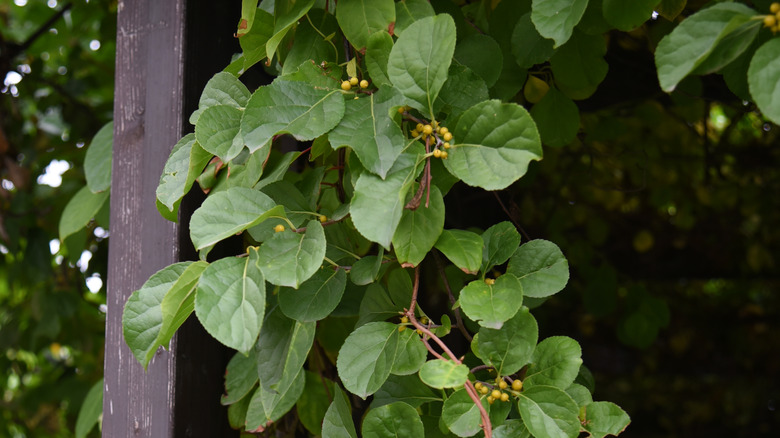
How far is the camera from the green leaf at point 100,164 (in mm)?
956

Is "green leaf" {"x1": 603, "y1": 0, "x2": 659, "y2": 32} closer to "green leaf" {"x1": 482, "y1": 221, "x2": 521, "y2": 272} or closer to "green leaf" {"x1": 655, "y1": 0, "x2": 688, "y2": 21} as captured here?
"green leaf" {"x1": 655, "y1": 0, "x2": 688, "y2": 21}

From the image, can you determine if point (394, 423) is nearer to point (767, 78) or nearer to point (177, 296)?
point (177, 296)

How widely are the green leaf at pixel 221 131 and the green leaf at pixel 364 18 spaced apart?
14 centimetres

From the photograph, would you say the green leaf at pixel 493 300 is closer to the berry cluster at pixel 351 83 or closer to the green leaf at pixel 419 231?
the green leaf at pixel 419 231

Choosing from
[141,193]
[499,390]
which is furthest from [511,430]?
[141,193]

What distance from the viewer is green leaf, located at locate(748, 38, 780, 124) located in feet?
1.49

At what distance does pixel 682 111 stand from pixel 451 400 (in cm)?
167

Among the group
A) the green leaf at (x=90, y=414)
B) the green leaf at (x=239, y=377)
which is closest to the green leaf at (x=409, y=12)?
the green leaf at (x=239, y=377)

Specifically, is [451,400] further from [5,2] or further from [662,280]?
[662,280]

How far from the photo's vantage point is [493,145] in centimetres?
52

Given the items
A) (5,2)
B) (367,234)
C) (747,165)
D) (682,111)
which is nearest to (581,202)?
(682,111)

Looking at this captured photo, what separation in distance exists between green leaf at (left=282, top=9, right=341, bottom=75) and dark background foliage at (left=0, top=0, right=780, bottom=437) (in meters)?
0.35

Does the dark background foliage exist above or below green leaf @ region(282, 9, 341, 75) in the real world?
below

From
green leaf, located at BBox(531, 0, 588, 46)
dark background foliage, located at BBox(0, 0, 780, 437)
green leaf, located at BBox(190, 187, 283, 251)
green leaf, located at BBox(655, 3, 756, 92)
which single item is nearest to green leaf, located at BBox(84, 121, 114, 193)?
dark background foliage, located at BBox(0, 0, 780, 437)
